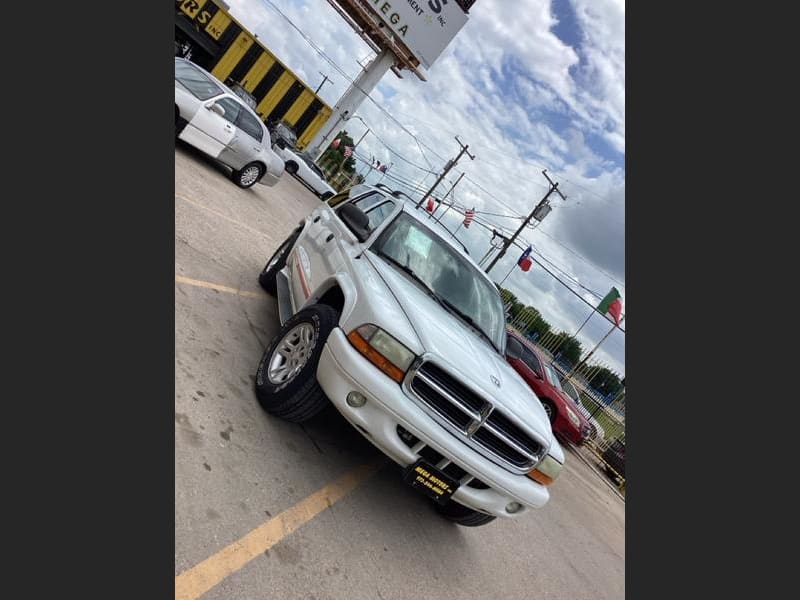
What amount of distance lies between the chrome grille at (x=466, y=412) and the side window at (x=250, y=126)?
315 inches

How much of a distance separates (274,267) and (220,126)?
454 centimetres

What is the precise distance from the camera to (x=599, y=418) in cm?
1723

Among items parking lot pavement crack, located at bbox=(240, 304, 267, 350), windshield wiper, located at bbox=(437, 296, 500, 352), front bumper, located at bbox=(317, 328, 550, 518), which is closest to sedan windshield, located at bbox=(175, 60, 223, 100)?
parking lot pavement crack, located at bbox=(240, 304, 267, 350)

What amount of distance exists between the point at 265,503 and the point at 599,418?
16608mm

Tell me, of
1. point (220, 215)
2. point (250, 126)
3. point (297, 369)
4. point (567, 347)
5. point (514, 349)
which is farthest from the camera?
point (567, 347)

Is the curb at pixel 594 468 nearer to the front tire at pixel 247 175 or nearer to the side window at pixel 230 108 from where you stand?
the front tire at pixel 247 175

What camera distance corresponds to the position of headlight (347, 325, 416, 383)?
9.95ft

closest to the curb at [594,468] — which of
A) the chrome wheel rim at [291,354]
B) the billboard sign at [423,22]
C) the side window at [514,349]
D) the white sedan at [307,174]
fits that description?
the side window at [514,349]

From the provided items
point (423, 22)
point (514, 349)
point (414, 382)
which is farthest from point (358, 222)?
point (423, 22)

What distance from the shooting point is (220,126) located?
8.85m

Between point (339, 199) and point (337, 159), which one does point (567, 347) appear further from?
point (337, 159)

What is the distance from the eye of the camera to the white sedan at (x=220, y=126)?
8219mm

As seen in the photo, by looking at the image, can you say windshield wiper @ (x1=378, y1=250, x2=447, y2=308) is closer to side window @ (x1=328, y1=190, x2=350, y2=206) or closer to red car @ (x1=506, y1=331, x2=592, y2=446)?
side window @ (x1=328, y1=190, x2=350, y2=206)

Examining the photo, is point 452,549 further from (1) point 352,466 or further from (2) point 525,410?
(2) point 525,410
